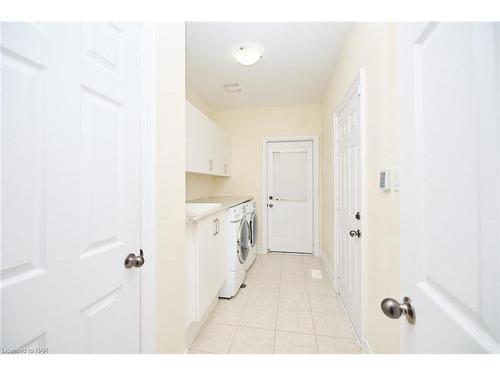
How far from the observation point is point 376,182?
132cm

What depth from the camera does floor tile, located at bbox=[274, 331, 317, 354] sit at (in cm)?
149

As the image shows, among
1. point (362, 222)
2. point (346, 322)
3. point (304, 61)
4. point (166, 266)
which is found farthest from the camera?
point (304, 61)

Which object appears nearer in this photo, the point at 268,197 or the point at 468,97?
the point at 468,97

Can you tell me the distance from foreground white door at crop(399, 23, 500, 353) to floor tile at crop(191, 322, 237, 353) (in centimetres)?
131

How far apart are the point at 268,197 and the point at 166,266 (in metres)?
2.80

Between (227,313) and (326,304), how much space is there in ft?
3.18

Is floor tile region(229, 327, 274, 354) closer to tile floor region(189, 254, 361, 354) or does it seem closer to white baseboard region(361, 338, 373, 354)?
tile floor region(189, 254, 361, 354)

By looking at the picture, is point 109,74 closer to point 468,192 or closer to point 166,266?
point 166,266

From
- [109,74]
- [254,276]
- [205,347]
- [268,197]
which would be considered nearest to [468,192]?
[109,74]

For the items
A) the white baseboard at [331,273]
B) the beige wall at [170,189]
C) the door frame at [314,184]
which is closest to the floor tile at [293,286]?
the white baseboard at [331,273]

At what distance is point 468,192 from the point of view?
40 centimetres

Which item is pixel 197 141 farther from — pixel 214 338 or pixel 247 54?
pixel 214 338

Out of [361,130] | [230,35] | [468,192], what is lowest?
[468,192]

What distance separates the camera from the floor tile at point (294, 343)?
1492 mm
